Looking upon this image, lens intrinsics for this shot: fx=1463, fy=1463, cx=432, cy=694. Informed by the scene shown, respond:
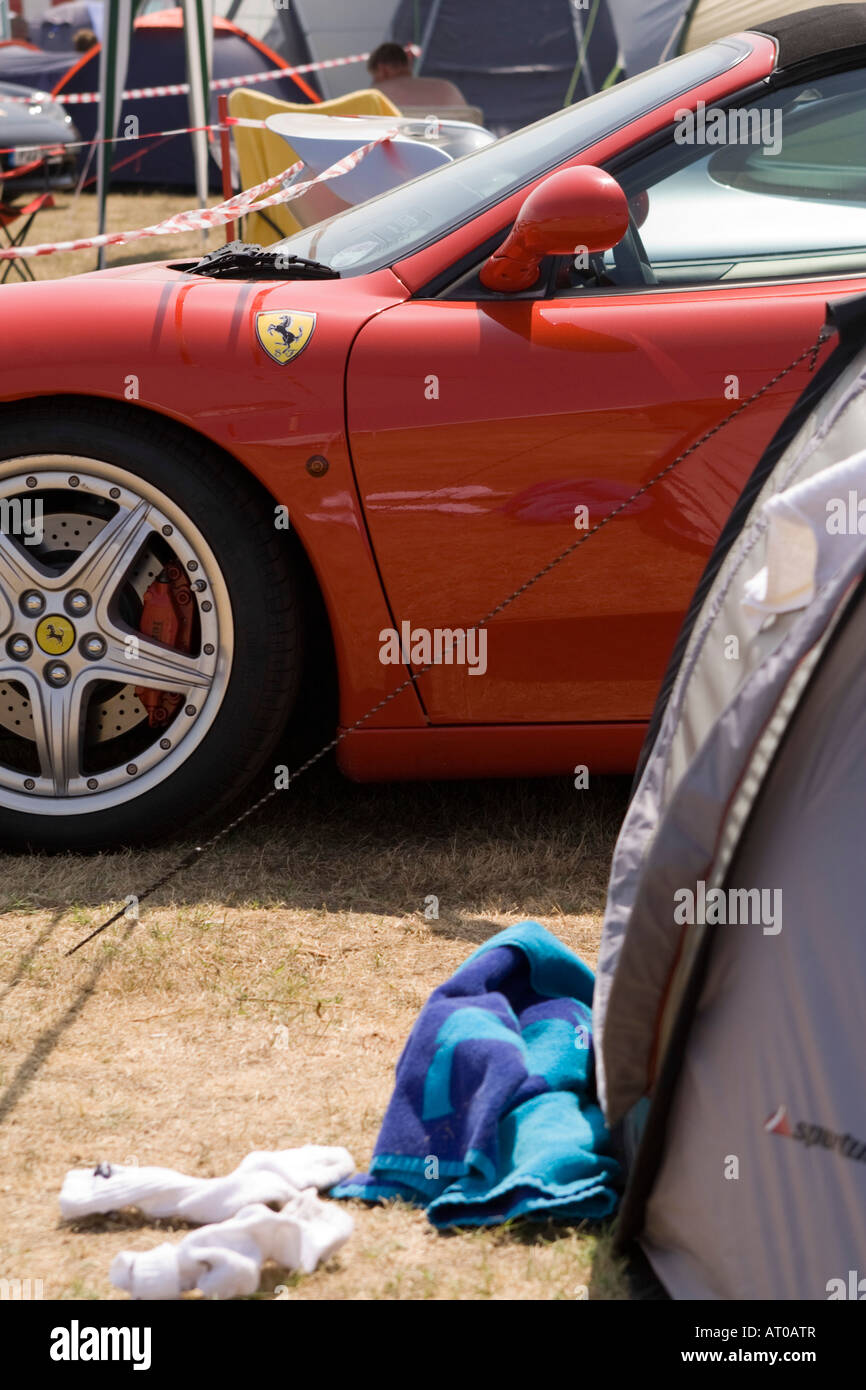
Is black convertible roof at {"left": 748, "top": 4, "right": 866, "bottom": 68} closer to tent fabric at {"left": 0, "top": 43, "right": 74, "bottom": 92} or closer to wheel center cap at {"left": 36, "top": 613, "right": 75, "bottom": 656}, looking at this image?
wheel center cap at {"left": 36, "top": 613, "right": 75, "bottom": 656}

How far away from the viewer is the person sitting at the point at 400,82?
9953mm

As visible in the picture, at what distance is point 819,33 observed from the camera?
2939mm

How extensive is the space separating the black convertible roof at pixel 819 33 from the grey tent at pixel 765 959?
1402 millimetres

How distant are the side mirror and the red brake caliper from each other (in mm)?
947

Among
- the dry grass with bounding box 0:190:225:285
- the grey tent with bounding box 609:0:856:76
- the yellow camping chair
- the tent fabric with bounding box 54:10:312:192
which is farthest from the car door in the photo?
the tent fabric with bounding box 54:10:312:192

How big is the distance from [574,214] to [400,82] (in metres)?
8.15

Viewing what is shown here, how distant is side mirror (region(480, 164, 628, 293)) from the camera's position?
2547mm

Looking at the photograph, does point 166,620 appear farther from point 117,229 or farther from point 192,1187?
point 117,229

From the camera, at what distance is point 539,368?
2721mm

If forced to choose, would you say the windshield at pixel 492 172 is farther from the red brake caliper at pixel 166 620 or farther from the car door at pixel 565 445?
the red brake caliper at pixel 166 620

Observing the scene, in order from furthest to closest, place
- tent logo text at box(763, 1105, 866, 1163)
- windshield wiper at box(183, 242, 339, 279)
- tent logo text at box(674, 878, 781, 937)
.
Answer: windshield wiper at box(183, 242, 339, 279) → tent logo text at box(674, 878, 781, 937) → tent logo text at box(763, 1105, 866, 1163)

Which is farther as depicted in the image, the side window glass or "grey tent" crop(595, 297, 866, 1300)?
the side window glass

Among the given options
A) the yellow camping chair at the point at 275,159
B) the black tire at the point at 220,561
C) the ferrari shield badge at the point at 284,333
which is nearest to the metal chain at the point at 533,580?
the black tire at the point at 220,561
